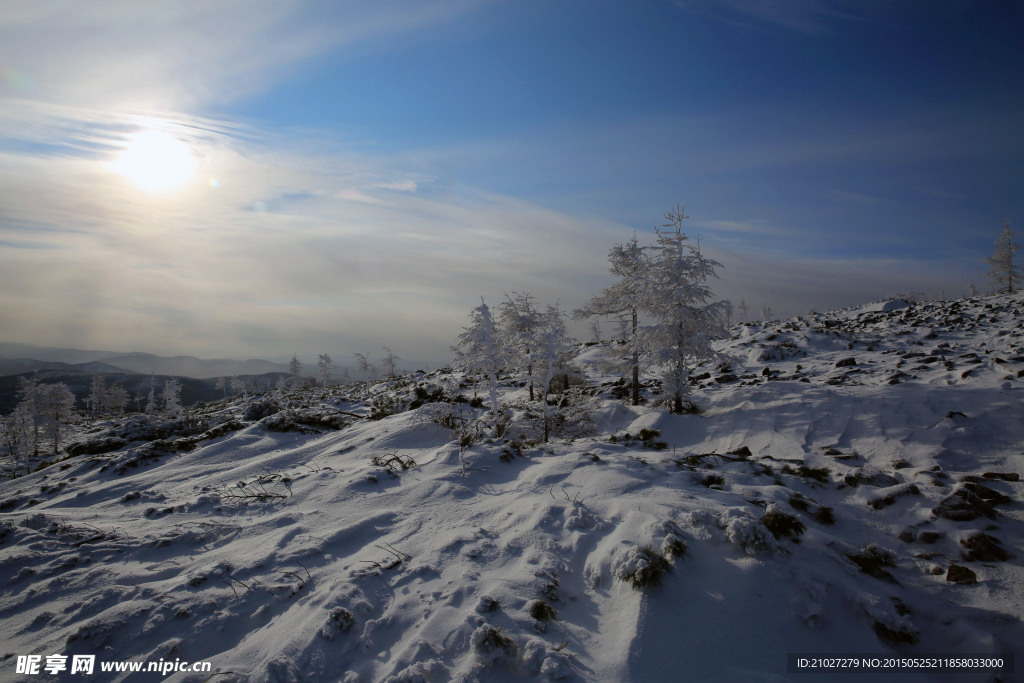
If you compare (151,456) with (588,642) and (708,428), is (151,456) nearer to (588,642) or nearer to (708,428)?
(588,642)

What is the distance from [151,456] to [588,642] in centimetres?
1636

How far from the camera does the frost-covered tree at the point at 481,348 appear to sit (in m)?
18.1

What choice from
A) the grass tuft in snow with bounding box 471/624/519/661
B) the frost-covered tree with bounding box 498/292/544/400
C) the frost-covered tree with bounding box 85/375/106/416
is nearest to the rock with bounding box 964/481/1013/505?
the grass tuft in snow with bounding box 471/624/519/661

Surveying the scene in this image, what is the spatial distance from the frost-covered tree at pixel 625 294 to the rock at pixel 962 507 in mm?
14841

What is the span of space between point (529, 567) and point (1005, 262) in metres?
70.1

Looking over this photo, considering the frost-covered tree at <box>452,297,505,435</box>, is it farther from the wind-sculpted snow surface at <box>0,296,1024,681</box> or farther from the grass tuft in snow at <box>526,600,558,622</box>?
the grass tuft in snow at <box>526,600,558,622</box>

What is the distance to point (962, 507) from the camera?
20.5 ft

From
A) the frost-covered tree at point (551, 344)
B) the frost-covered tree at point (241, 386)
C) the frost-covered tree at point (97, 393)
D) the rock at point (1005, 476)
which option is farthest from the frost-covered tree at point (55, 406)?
the rock at point (1005, 476)

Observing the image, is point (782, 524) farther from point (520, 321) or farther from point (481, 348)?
point (520, 321)

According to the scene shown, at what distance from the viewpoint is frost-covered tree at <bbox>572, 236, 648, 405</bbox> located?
71.1 ft

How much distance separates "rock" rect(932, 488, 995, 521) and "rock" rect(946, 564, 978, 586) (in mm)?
1272

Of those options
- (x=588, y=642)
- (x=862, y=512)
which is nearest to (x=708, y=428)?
(x=862, y=512)

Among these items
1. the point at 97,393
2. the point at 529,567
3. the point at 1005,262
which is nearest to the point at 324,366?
the point at 97,393

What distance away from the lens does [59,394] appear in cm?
4150
